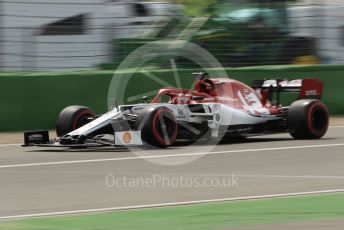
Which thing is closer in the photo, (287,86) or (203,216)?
(203,216)

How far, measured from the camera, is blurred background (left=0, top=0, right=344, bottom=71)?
1673 cm

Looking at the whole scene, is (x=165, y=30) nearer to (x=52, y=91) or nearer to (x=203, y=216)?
(x=52, y=91)

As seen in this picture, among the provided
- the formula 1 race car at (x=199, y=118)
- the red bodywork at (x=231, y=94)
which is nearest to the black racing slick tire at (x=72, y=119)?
the formula 1 race car at (x=199, y=118)

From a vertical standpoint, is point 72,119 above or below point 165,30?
below

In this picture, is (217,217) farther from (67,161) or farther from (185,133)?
(185,133)

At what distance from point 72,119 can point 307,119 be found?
3.86 meters

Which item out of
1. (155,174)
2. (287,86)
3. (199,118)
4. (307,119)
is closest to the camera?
(155,174)

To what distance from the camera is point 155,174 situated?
33.6 feet

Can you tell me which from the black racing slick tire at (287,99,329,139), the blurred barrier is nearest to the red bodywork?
the black racing slick tire at (287,99,329,139)

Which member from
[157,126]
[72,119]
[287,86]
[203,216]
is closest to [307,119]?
[287,86]

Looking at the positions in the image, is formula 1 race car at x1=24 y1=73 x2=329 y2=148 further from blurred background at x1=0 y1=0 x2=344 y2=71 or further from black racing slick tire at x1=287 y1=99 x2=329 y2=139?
blurred background at x1=0 y1=0 x2=344 y2=71

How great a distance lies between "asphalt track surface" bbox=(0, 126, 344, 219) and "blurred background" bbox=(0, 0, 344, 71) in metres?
3.45

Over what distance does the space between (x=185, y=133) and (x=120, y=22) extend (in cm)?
516

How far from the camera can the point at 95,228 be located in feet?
22.1
